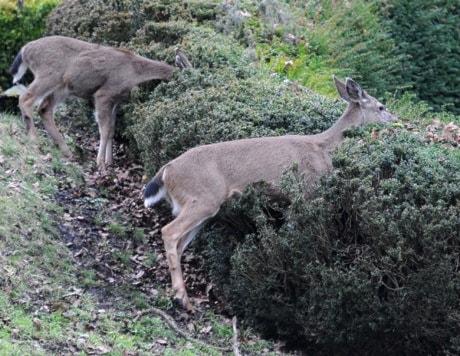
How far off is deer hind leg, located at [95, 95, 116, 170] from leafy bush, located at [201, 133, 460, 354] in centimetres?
395

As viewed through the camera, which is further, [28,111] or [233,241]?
[28,111]

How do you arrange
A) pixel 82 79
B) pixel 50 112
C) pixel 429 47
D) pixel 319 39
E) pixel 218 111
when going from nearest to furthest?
1. pixel 218 111
2. pixel 82 79
3. pixel 50 112
4. pixel 319 39
5. pixel 429 47

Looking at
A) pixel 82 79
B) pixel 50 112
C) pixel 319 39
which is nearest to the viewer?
pixel 82 79

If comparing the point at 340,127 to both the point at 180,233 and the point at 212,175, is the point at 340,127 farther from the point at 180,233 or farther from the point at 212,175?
the point at 180,233

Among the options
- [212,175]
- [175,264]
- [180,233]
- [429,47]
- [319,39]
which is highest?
[212,175]

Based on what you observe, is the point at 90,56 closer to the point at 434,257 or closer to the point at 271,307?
Result: the point at 271,307

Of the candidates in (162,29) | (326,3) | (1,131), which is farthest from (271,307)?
(326,3)

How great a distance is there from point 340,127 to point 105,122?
383 cm

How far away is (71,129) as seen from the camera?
14.1 metres

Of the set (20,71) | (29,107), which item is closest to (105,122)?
(29,107)

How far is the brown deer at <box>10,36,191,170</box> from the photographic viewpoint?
12344 mm

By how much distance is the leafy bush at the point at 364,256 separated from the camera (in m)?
7.34

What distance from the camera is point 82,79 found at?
1252 cm

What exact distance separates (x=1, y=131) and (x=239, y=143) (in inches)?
160
